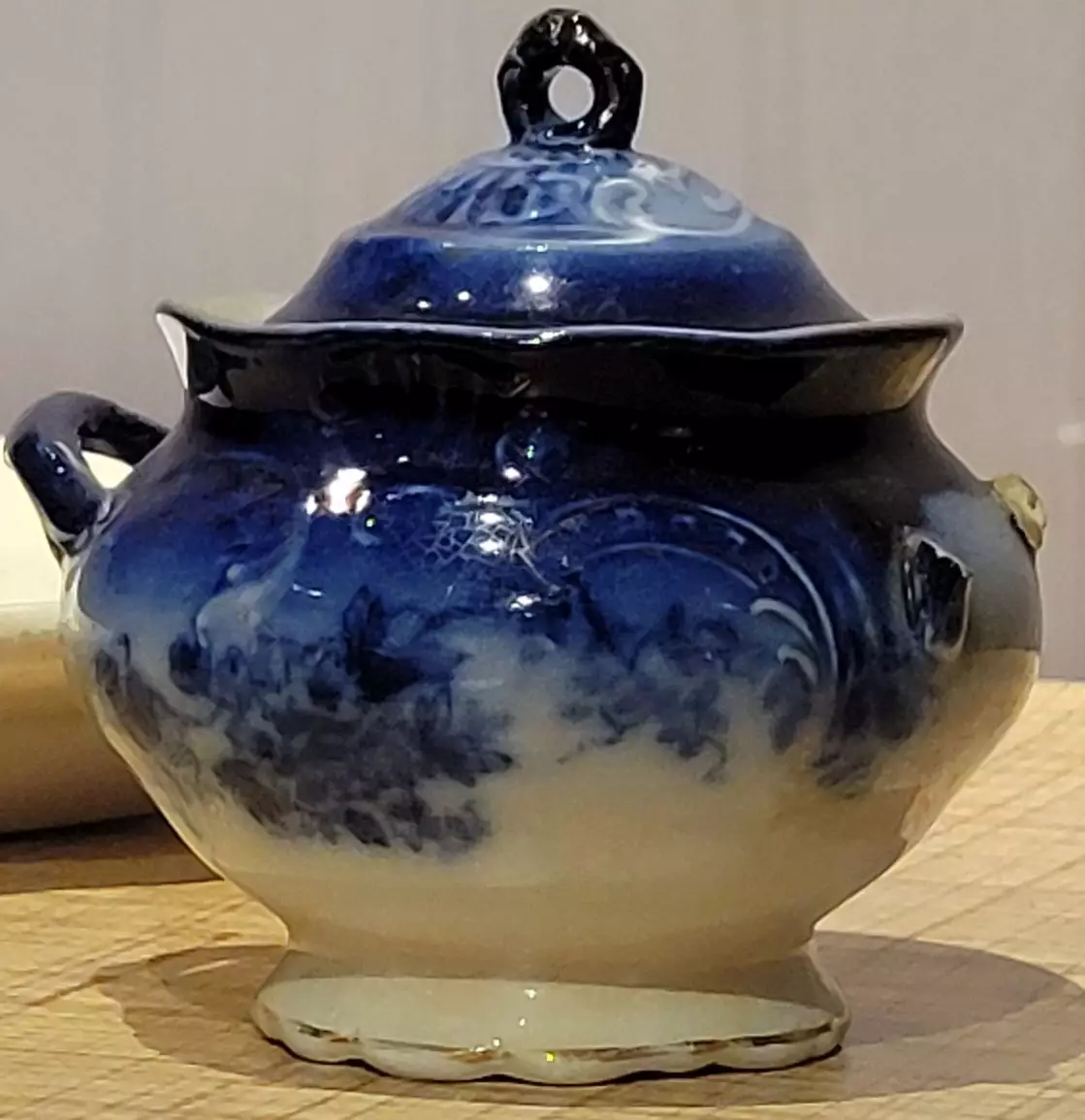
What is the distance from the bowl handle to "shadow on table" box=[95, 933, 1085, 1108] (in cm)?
12

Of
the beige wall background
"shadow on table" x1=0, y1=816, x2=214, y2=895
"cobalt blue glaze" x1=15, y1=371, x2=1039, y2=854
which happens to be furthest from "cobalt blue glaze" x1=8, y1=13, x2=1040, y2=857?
the beige wall background

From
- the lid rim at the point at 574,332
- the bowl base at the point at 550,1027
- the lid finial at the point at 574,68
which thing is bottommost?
the bowl base at the point at 550,1027

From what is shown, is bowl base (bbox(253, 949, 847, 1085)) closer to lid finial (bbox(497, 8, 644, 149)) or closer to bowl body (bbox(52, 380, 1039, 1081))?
bowl body (bbox(52, 380, 1039, 1081))

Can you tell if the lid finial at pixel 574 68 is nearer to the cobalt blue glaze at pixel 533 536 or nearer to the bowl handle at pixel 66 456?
the cobalt blue glaze at pixel 533 536

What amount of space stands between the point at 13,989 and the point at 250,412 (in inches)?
7.0

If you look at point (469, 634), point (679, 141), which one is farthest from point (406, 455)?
point (679, 141)

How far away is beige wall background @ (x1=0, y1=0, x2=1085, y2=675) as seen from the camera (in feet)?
3.87

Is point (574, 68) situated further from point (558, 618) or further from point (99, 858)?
point (99, 858)

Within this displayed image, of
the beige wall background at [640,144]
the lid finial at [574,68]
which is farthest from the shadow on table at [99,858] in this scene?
the beige wall background at [640,144]

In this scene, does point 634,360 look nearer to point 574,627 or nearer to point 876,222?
point 574,627

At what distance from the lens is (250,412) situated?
53 cm

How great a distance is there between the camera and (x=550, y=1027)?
1.72ft

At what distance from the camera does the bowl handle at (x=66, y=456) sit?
56 centimetres

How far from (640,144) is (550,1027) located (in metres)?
0.75
